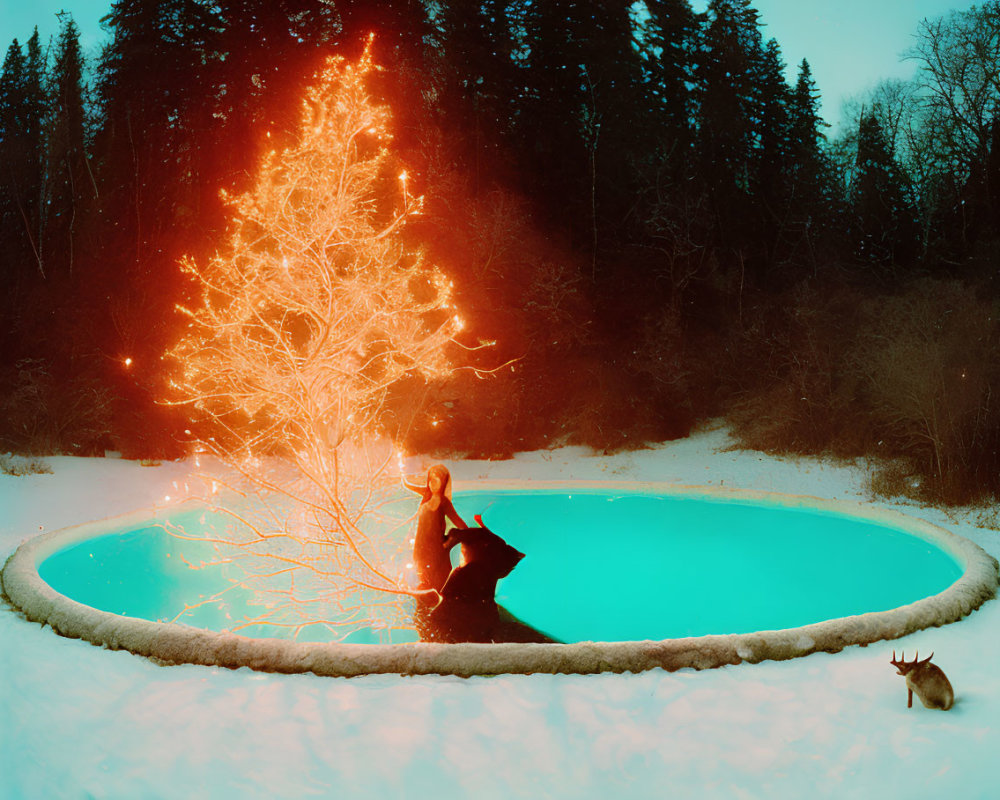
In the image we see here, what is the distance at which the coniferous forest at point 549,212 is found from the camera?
15.1 m

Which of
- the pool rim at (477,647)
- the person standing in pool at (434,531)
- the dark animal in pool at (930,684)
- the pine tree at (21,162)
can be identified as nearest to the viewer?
the dark animal in pool at (930,684)

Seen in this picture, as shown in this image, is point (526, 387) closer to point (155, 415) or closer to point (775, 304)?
point (775, 304)

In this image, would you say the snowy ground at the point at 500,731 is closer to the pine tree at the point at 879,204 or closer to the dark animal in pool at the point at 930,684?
the dark animal in pool at the point at 930,684

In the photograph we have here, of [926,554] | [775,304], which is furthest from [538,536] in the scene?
[775,304]

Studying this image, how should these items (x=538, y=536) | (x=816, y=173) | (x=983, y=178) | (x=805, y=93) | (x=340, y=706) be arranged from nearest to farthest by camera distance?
1. (x=340, y=706)
2. (x=538, y=536)
3. (x=983, y=178)
4. (x=816, y=173)
5. (x=805, y=93)

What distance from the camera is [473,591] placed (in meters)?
5.07

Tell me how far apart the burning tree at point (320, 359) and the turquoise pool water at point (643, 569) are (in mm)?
766

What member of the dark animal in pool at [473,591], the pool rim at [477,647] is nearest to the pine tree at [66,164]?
the pool rim at [477,647]

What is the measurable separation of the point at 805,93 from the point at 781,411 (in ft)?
38.8

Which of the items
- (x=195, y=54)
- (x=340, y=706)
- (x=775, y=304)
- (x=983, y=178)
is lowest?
(x=340, y=706)

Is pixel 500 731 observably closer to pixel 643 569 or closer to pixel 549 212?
pixel 643 569

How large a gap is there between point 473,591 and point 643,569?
4486 mm

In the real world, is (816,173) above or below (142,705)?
above

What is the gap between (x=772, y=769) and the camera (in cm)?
292
